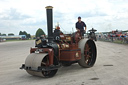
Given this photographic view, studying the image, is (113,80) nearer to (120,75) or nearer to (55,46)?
(120,75)

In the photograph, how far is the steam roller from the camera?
17.4 feet

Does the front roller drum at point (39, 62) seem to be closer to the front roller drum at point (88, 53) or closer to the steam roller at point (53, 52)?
the steam roller at point (53, 52)

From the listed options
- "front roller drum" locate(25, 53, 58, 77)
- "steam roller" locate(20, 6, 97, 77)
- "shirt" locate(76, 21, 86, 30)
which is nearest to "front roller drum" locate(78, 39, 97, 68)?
"steam roller" locate(20, 6, 97, 77)

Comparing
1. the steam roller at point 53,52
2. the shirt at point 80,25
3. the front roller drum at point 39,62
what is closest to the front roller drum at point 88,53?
the steam roller at point 53,52

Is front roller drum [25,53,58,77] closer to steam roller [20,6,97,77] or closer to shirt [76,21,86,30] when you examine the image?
steam roller [20,6,97,77]

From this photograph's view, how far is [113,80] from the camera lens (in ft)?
16.5

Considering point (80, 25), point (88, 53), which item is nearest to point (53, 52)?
point (88, 53)

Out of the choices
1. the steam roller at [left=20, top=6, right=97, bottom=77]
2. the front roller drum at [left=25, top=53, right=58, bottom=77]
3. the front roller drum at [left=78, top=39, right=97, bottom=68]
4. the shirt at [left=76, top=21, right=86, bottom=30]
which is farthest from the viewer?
the shirt at [left=76, top=21, right=86, bottom=30]

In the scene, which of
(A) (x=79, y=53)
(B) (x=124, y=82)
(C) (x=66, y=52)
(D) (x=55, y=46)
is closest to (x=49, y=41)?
(D) (x=55, y=46)

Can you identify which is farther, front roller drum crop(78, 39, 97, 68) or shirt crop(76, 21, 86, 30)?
shirt crop(76, 21, 86, 30)

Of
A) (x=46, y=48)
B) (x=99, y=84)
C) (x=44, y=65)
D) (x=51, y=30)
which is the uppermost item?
(x=51, y=30)

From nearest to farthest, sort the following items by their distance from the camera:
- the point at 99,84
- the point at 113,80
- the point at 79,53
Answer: the point at 99,84, the point at 113,80, the point at 79,53

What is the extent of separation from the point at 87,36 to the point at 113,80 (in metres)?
3.24

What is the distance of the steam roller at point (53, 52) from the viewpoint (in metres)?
5.29
